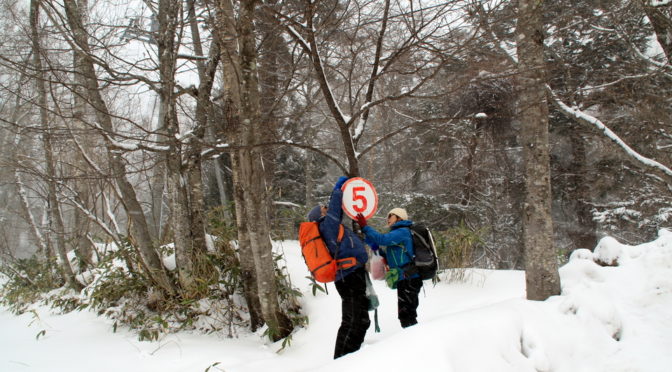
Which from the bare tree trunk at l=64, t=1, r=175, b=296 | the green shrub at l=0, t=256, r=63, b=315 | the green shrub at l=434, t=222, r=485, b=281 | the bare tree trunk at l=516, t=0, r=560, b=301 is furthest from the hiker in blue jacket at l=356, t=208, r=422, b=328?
the green shrub at l=0, t=256, r=63, b=315

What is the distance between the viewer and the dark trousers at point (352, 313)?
124 inches

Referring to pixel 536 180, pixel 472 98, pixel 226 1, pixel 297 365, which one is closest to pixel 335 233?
pixel 297 365

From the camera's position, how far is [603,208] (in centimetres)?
1095

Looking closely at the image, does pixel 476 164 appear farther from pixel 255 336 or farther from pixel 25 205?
pixel 25 205

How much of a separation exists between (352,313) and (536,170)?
7.59ft

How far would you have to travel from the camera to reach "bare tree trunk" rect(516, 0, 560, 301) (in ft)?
11.5

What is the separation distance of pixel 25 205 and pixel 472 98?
13.6 metres

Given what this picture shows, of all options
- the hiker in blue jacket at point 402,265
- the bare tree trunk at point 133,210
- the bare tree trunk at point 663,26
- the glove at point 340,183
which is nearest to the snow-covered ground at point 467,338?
the hiker in blue jacket at point 402,265

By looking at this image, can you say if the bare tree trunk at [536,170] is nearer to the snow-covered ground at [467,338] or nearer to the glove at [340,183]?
the snow-covered ground at [467,338]

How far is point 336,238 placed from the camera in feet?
10.3

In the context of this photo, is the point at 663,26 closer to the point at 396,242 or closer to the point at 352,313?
the point at 396,242

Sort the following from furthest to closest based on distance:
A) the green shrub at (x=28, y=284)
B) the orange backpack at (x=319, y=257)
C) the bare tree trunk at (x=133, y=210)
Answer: the green shrub at (x=28, y=284) < the bare tree trunk at (x=133, y=210) < the orange backpack at (x=319, y=257)

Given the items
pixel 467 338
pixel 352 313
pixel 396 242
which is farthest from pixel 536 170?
pixel 352 313

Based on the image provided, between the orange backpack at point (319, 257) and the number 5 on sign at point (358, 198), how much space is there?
0.68 feet
